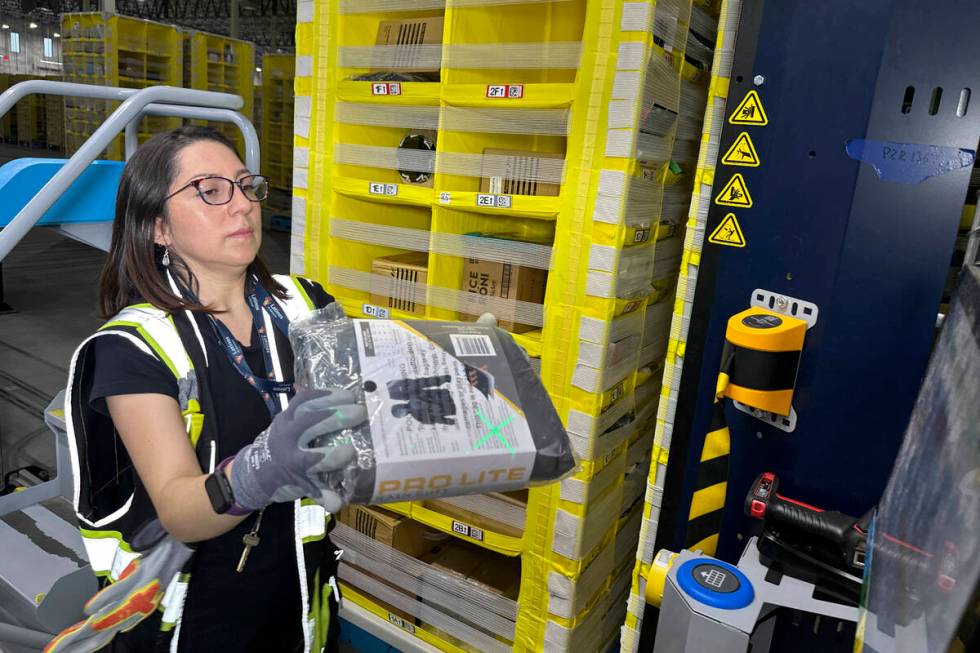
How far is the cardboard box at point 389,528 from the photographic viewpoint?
287 cm

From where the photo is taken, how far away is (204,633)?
1.64 m

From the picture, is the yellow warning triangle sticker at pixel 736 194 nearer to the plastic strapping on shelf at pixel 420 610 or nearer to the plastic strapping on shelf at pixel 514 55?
the plastic strapping on shelf at pixel 514 55

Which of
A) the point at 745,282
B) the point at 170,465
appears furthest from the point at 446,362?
the point at 745,282

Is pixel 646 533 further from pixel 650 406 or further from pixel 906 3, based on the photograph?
pixel 906 3

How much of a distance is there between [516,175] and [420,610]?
179 cm

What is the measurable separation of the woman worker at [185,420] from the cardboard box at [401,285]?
935 mm

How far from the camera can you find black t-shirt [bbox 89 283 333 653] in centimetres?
144

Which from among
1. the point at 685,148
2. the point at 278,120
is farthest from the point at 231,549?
the point at 278,120

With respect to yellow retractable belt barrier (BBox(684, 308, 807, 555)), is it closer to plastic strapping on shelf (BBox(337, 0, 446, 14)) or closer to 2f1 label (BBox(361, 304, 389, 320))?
2f1 label (BBox(361, 304, 389, 320))

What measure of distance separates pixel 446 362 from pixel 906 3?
4.32ft

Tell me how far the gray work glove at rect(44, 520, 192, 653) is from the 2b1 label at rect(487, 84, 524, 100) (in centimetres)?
161

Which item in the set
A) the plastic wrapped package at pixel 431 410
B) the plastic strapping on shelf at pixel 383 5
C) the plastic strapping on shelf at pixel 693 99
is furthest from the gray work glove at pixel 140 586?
the plastic strapping on shelf at pixel 693 99

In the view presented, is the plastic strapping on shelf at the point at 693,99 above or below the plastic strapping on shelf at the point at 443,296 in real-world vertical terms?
above

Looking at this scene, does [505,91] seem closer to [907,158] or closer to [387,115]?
[387,115]
